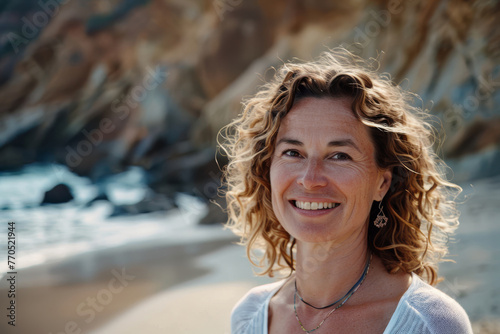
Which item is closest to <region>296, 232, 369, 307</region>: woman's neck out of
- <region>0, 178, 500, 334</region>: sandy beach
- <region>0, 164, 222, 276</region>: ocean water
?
<region>0, 178, 500, 334</region>: sandy beach

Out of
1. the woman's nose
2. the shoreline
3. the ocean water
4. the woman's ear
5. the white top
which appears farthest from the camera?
the ocean water

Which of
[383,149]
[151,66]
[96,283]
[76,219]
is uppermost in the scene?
[151,66]

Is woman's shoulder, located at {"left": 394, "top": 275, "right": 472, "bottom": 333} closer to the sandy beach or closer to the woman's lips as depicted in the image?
the woman's lips

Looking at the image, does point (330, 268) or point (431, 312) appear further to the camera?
point (330, 268)

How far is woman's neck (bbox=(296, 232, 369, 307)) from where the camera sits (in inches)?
58.7

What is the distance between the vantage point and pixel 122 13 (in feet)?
49.1

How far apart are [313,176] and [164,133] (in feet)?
40.4

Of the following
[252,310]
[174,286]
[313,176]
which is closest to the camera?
[313,176]

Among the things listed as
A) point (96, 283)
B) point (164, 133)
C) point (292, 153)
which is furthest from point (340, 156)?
point (164, 133)

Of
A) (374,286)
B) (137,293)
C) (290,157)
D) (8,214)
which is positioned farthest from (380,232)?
(8,214)

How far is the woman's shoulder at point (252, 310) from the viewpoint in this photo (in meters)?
1.62

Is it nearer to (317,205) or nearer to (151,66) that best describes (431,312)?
(317,205)

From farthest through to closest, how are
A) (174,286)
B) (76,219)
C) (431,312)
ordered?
(76,219)
(174,286)
(431,312)

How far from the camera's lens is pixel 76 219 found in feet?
31.7
